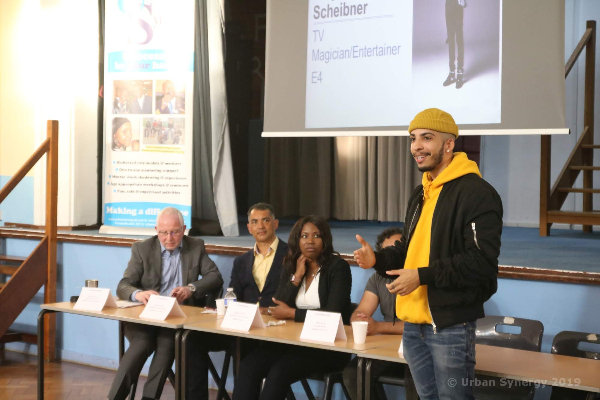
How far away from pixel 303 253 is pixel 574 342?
1.27 metres

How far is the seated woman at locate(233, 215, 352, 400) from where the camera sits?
3117 millimetres

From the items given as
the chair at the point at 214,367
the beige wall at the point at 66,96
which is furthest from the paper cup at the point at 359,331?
the beige wall at the point at 66,96

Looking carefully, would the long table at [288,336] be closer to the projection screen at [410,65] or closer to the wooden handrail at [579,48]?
the projection screen at [410,65]

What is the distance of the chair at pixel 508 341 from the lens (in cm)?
284

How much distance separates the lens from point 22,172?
15.5 feet

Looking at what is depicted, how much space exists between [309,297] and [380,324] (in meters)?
0.51

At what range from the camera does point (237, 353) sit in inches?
134

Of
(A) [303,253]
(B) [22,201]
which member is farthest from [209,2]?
(A) [303,253]

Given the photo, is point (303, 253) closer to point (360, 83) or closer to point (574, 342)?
point (574, 342)

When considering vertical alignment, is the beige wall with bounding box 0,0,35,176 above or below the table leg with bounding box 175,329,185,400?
above

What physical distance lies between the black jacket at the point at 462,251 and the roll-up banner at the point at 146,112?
325cm

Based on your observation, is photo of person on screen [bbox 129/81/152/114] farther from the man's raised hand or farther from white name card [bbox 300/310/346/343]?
the man's raised hand

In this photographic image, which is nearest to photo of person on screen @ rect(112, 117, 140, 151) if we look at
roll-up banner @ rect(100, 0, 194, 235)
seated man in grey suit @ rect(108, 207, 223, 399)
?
roll-up banner @ rect(100, 0, 194, 235)

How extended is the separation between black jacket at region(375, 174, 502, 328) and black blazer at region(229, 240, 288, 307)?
5.35ft
